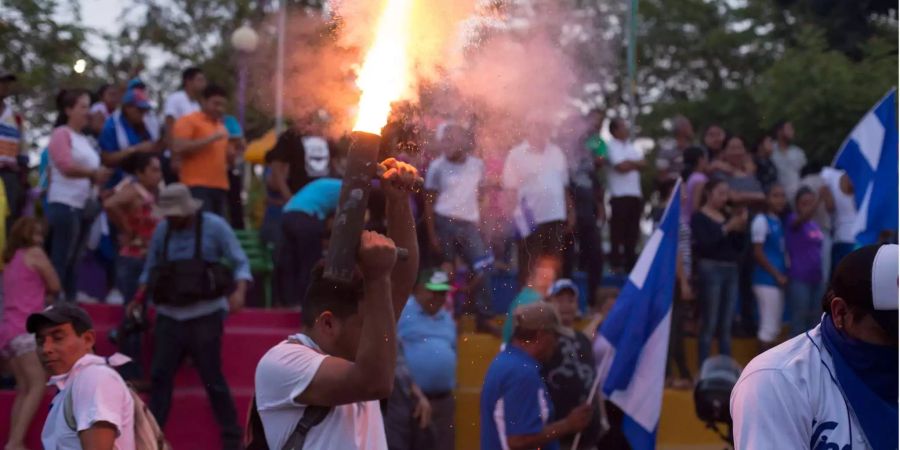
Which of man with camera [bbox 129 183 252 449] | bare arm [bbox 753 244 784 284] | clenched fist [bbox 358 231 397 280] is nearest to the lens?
clenched fist [bbox 358 231 397 280]

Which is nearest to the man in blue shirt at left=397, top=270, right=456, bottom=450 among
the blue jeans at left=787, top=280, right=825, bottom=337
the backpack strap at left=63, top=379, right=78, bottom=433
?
the backpack strap at left=63, top=379, right=78, bottom=433

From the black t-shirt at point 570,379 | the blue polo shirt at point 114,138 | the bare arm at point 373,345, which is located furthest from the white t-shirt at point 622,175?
the bare arm at point 373,345

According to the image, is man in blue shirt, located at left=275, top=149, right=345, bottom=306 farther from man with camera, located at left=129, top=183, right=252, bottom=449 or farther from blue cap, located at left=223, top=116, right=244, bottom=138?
man with camera, located at left=129, top=183, right=252, bottom=449

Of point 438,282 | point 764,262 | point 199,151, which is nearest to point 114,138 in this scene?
point 199,151

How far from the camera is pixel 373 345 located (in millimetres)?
4117

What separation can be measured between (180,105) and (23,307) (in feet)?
8.22

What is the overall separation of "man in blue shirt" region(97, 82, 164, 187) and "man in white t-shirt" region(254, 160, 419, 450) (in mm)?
6756

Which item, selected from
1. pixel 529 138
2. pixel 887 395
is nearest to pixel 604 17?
pixel 529 138

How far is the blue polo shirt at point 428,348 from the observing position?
8758 millimetres

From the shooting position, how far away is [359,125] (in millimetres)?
4137

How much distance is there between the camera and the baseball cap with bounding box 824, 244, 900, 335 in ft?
11.5

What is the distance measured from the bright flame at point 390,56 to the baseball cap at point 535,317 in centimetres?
265

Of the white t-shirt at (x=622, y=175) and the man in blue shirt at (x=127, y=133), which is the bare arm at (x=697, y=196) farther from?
the man in blue shirt at (x=127, y=133)

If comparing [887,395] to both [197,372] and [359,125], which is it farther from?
[197,372]
